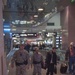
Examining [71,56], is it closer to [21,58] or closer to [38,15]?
[21,58]

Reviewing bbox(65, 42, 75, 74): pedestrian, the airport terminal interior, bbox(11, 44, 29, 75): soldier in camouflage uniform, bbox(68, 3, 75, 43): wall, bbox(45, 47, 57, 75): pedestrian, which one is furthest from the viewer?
bbox(68, 3, 75, 43): wall

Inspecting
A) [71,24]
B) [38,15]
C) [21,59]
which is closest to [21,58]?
[21,59]

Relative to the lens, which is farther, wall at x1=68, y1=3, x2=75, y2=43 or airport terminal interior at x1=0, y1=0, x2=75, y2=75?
wall at x1=68, y1=3, x2=75, y2=43

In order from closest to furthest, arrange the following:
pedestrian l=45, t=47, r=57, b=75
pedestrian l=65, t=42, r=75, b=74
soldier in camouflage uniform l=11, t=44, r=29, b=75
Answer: soldier in camouflage uniform l=11, t=44, r=29, b=75, pedestrian l=45, t=47, r=57, b=75, pedestrian l=65, t=42, r=75, b=74

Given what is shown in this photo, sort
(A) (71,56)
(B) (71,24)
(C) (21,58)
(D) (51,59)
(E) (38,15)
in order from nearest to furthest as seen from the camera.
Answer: (C) (21,58)
(D) (51,59)
(A) (71,56)
(B) (71,24)
(E) (38,15)

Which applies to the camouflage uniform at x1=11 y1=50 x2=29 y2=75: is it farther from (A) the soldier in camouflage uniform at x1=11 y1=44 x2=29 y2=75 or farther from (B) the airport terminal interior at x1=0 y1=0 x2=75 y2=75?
(B) the airport terminal interior at x1=0 y1=0 x2=75 y2=75

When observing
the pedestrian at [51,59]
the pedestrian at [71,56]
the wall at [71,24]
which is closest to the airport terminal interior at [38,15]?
the wall at [71,24]

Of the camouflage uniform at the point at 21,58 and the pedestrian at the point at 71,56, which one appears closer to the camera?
the camouflage uniform at the point at 21,58

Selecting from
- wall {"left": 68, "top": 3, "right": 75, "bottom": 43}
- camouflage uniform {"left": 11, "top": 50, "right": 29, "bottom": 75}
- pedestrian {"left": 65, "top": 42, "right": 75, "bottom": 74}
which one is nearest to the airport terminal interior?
wall {"left": 68, "top": 3, "right": 75, "bottom": 43}

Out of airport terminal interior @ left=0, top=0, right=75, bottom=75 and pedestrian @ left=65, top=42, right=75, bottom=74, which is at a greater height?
airport terminal interior @ left=0, top=0, right=75, bottom=75

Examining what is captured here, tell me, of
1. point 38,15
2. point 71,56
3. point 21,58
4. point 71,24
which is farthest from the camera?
point 38,15

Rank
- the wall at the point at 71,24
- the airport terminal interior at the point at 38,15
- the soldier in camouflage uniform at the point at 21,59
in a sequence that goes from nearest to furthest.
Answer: the soldier in camouflage uniform at the point at 21,59, the airport terminal interior at the point at 38,15, the wall at the point at 71,24

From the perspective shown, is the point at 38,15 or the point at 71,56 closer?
the point at 71,56

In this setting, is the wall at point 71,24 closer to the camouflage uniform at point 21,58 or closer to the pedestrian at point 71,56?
the pedestrian at point 71,56
